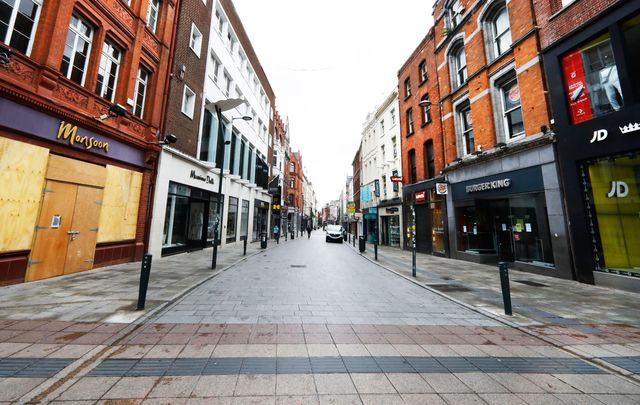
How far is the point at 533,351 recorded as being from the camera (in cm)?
367

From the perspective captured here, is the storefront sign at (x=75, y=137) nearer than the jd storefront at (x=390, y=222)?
Yes

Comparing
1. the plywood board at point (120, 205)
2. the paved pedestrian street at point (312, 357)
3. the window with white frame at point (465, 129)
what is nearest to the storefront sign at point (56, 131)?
the plywood board at point (120, 205)

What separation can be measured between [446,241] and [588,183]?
6994 millimetres

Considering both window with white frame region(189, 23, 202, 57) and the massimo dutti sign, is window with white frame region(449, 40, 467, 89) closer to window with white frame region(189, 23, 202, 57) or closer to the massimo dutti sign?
the massimo dutti sign

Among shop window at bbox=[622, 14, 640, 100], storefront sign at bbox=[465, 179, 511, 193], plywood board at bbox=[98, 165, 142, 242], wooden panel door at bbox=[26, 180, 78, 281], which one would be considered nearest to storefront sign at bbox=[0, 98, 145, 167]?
plywood board at bbox=[98, 165, 142, 242]

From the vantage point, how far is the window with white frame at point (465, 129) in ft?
44.0

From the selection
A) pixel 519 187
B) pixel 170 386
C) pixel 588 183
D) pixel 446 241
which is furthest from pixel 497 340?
pixel 446 241

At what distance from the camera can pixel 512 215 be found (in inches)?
431

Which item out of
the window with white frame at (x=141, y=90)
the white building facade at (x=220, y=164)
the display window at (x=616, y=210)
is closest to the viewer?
the display window at (x=616, y=210)

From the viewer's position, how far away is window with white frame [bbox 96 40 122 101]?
8.96m

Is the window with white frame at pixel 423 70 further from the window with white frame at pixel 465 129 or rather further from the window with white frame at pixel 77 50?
the window with white frame at pixel 77 50

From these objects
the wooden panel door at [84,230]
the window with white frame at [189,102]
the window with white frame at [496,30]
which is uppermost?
the window with white frame at [496,30]

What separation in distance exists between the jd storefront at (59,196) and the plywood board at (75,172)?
20 mm

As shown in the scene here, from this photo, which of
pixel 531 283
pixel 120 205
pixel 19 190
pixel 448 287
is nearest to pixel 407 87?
pixel 531 283
